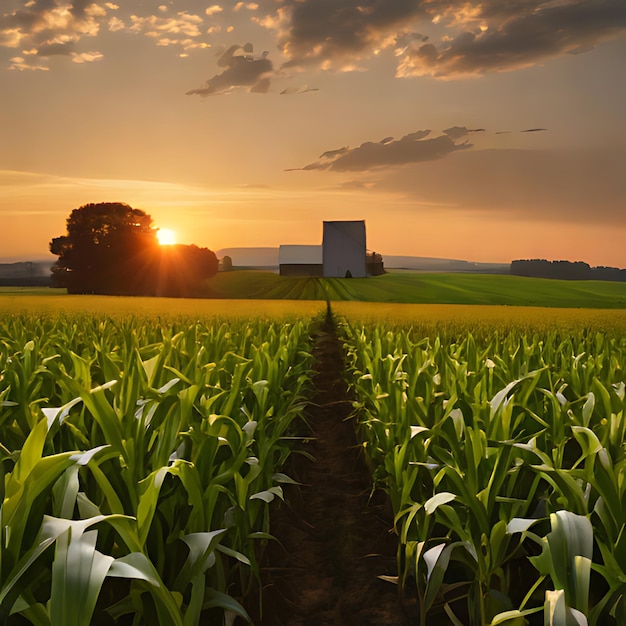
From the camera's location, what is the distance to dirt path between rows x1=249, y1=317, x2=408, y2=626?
10.0 feet

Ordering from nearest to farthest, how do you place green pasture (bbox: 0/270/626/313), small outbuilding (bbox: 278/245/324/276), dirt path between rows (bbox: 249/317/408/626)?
dirt path between rows (bbox: 249/317/408/626) < green pasture (bbox: 0/270/626/313) < small outbuilding (bbox: 278/245/324/276)

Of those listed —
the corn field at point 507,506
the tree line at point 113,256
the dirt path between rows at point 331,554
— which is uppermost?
the tree line at point 113,256

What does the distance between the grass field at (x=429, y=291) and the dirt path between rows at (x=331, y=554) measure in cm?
4077

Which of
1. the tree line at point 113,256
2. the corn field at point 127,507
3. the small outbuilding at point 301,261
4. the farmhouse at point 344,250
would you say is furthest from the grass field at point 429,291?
the corn field at point 127,507

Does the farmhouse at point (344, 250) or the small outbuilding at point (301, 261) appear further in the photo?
the small outbuilding at point (301, 261)

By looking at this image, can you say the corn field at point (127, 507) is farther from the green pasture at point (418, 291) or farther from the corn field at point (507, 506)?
the green pasture at point (418, 291)

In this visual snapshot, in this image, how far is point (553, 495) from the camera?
250 cm

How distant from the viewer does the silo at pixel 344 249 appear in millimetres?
75812

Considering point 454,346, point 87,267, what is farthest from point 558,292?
point 454,346

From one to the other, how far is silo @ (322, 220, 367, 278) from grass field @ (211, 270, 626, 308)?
10.3 m

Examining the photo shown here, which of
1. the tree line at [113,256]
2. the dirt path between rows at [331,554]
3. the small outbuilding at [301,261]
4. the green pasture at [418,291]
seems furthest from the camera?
the small outbuilding at [301,261]

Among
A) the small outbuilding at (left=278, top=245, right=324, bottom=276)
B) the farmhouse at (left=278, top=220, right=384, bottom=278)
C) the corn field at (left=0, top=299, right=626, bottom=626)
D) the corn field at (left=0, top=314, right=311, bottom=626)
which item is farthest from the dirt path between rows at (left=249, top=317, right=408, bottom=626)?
the small outbuilding at (left=278, top=245, right=324, bottom=276)

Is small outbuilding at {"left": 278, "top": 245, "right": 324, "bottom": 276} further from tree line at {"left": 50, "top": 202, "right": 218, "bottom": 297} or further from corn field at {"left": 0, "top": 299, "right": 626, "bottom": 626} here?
corn field at {"left": 0, "top": 299, "right": 626, "bottom": 626}

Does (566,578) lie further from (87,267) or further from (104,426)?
(87,267)
